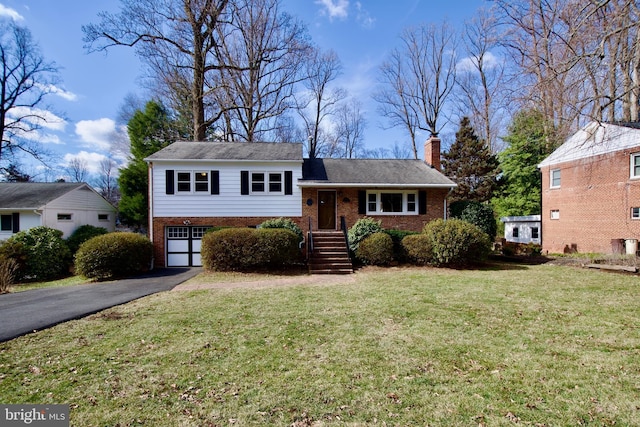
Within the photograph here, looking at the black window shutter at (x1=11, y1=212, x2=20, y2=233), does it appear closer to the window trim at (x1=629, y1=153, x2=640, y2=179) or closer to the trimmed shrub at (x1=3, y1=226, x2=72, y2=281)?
the trimmed shrub at (x1=3, y1=226, x2=72, y2=281)

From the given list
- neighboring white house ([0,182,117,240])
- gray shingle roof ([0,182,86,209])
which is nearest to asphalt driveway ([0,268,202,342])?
neighboring white house ([0,182,117,240])

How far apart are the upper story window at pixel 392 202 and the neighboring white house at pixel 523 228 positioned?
1140 cm

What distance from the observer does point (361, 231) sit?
12789 millimetres

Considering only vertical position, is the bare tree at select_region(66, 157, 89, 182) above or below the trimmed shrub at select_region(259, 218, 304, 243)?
above

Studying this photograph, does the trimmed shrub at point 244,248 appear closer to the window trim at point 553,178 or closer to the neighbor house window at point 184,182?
the neighbor house window at point 184,182

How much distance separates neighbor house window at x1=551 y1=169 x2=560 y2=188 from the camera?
59.0ft

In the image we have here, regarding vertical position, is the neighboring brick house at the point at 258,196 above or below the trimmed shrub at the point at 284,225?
above

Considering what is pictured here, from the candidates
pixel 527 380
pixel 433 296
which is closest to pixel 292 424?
pixel 527 380

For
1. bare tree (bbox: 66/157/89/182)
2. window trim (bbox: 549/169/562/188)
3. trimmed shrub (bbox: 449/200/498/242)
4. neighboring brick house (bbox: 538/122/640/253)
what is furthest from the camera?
bare tree (bbox: 66/157/89/182)

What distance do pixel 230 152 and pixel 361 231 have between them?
25.5 feet

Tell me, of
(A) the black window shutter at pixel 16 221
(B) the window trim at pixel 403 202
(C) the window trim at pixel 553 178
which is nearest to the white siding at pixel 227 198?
(B) the window trim at pixel 403 202

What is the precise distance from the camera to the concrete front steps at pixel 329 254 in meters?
11.5

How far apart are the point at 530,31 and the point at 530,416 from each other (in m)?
11.9

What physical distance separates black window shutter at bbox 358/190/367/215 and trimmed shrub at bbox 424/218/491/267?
12.0 ft
